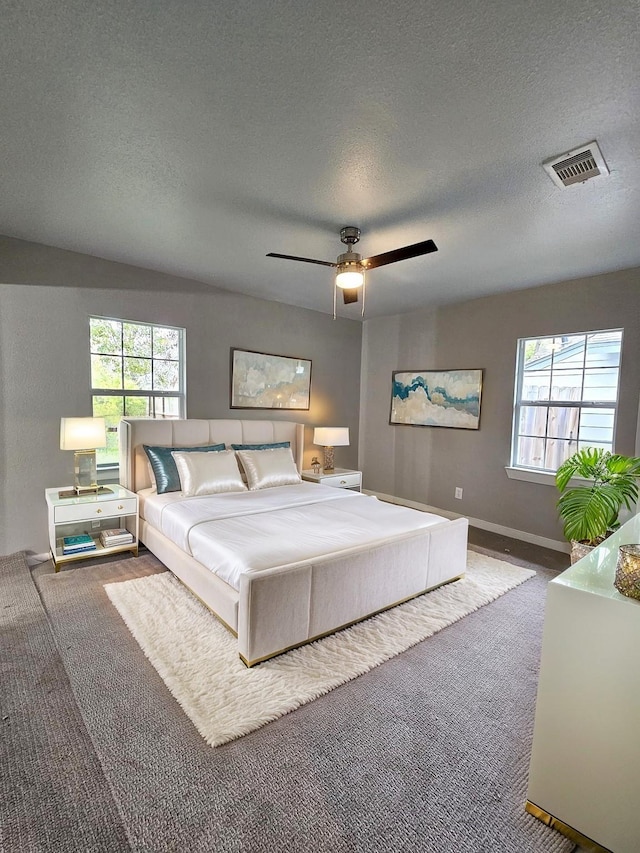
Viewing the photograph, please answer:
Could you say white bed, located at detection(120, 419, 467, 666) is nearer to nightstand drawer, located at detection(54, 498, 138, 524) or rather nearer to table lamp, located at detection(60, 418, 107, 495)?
nightstand drawer, located at detection(54, 498, 138, 524)

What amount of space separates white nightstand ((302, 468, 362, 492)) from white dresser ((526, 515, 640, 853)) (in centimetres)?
326

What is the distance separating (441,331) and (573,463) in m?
2.19

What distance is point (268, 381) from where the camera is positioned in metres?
4.65

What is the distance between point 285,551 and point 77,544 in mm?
1957

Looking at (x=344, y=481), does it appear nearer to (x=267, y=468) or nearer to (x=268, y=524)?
(x=267, y=468)

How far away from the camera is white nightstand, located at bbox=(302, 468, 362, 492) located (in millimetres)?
4609

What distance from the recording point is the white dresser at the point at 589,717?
112cm

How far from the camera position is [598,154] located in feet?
5.89

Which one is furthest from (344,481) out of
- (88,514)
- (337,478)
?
(88,514)

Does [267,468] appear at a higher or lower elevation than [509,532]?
higher

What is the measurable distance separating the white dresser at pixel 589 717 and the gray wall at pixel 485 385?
2.81 metres

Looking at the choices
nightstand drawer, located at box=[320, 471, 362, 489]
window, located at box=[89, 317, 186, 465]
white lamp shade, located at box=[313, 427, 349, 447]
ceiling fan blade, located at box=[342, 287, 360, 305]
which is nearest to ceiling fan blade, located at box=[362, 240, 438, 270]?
ceiling fan blade, located at box=[342, 287, 360, 305]

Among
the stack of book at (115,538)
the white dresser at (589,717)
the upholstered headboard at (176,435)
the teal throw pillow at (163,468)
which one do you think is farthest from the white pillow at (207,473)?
the white dresser at (589,717)

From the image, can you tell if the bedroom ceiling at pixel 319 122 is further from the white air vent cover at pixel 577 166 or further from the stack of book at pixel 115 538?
the stack of book at pixel 115 538
